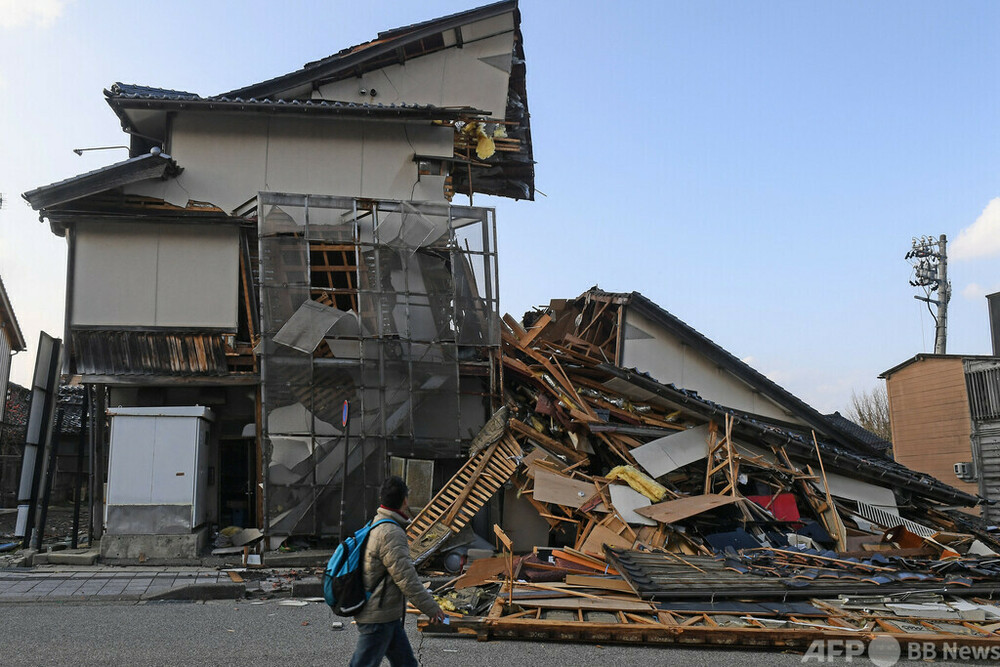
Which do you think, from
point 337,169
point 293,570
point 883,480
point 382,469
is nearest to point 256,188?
point 337,169

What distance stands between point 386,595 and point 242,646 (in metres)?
3.25

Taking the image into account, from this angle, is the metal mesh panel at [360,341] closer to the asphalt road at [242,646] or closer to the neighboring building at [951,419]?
the asphalt road at [242,646]

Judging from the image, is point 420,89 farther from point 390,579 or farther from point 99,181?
point 390,579

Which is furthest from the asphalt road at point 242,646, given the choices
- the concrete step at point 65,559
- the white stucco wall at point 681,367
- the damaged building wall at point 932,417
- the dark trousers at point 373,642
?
the damaged building wall at point 932,417

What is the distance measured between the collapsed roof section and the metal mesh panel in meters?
2.07

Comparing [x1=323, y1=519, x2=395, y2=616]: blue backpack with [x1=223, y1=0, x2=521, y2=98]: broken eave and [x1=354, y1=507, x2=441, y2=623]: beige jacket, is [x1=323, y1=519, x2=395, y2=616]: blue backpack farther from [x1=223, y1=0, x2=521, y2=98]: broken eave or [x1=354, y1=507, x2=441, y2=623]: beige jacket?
[x1=223, y1=0, x2=521, y2=98]: broken eave

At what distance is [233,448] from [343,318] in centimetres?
380

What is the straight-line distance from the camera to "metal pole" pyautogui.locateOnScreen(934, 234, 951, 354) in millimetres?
27969

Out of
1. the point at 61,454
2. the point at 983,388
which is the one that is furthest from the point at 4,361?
the point at 983,388

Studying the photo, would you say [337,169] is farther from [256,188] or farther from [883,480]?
[883,480]

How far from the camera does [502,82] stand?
54.2 feet

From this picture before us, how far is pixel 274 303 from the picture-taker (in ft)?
41.6

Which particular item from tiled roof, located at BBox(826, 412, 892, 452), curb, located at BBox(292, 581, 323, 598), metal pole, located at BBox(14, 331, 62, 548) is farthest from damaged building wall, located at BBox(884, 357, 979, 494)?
metal pole, located at BBox(14, 331, 62, 548)

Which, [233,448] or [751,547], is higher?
[233,448]
